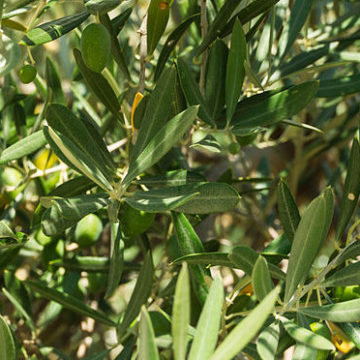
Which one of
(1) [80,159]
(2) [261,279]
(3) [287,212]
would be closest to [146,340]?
(2) [261,279]

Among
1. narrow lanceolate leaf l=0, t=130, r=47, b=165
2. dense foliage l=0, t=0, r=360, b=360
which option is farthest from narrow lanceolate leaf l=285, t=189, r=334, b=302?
narrow lanceolate leaf l=0, t=130, r=47, b=165

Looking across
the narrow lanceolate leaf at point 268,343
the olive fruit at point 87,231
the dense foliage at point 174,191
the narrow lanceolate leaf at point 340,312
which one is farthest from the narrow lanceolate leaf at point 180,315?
the olive fruit at point 87,231

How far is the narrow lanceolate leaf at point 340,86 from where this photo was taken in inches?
42.4

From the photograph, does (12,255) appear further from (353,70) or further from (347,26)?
(353,70)

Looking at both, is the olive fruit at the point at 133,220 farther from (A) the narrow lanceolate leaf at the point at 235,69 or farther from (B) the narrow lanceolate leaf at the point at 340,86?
(B) the narrow lanceolate leaf at the point at 340,86

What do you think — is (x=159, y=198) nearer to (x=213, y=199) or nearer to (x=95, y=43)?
(x=213, y=199)

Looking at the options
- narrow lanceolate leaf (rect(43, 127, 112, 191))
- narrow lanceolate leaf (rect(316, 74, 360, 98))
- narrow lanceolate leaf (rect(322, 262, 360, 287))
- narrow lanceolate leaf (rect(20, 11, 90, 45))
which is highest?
narrow lanceolate leaf (rect(20, 11, 90, 45))

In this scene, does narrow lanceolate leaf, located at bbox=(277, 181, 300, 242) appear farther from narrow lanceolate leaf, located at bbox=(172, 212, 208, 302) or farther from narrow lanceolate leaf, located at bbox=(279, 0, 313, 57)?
narrow lanceolate leaf, located at bbox=(279, 0, 313, 57)

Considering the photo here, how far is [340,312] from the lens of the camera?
74 centimetres

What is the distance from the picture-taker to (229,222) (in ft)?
6.69

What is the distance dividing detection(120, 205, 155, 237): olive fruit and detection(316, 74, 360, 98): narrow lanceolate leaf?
0.43 m

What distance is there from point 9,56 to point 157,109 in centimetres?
21

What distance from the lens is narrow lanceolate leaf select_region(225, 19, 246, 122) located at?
2.83ft

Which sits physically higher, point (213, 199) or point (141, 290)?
point (213, 199)
